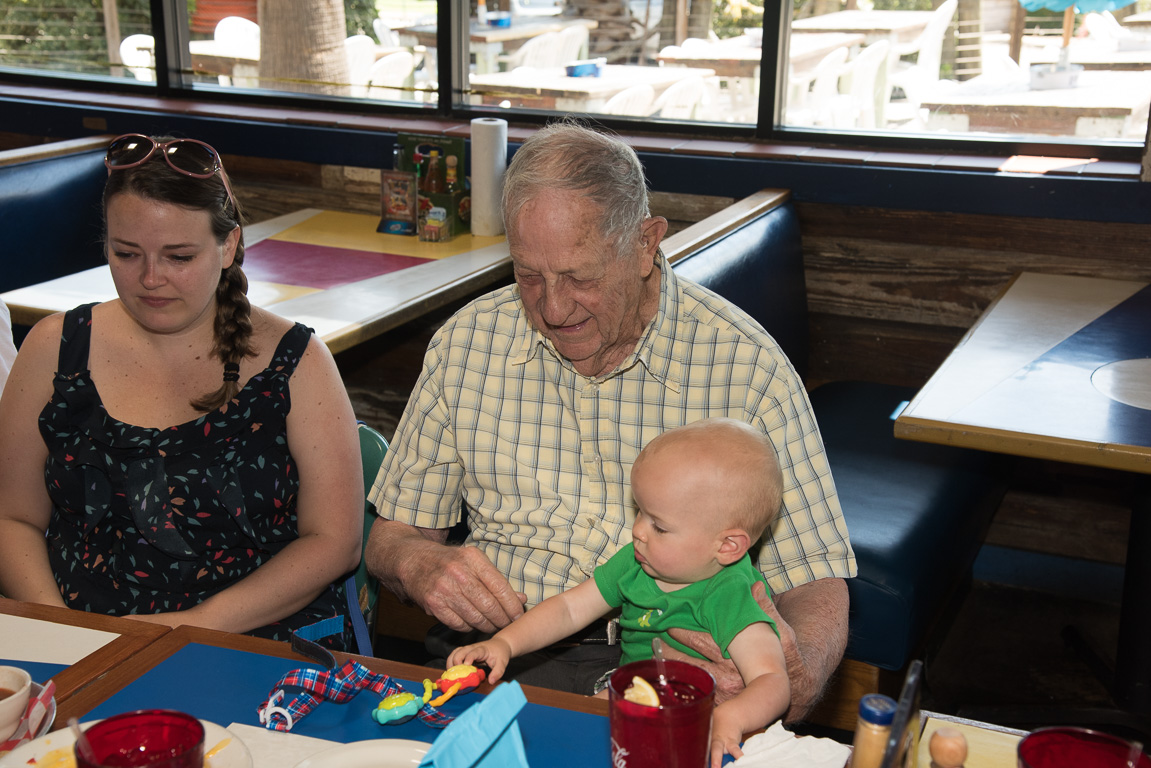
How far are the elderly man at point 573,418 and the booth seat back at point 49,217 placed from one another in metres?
2.28

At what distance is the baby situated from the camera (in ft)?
4.49

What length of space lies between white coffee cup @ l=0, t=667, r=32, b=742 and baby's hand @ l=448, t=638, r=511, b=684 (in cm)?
46

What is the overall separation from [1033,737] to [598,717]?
0.45m

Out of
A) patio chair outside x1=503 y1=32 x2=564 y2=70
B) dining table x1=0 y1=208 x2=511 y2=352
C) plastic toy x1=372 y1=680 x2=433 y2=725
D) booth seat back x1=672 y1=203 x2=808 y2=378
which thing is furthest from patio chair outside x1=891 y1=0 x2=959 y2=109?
plastic toy x1=372 y1=680 x2=433 y2=725

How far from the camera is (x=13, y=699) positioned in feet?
3.57

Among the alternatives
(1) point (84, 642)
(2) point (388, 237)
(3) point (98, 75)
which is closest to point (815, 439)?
(1) point (84, 642)

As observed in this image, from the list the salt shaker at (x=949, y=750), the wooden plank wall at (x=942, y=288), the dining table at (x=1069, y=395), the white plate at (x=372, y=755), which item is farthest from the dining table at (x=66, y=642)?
the wooden plank wall at (x=942, y=288)

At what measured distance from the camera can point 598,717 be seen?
3.84 ft

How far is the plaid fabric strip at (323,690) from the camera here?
3.76 feet

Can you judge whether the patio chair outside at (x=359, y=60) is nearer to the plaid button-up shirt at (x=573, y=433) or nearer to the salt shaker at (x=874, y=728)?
the plaid button-up shirt at (x=573, y=433)

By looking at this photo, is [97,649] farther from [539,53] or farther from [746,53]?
[539,53]

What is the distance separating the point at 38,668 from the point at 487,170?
8.03 ft

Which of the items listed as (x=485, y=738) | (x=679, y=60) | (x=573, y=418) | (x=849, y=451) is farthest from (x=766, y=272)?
(x=485, y=738)

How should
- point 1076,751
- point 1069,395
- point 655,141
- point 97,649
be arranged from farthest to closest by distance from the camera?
point 655,141
point 1069,395
point 97,649
point 1076,751
